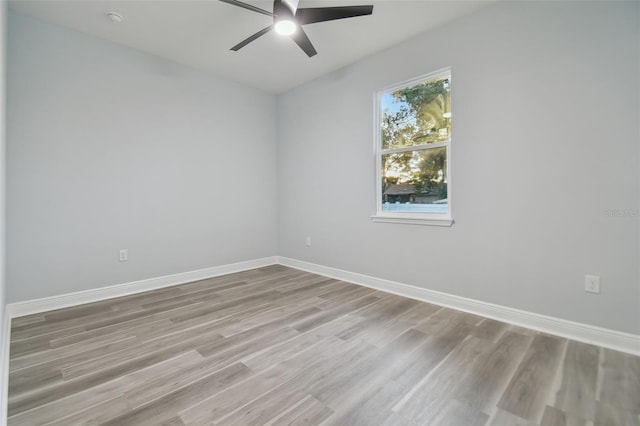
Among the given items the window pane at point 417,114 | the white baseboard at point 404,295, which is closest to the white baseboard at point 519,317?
the white baseboard at point 404,295

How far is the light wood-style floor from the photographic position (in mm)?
1423

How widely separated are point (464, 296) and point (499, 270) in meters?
0.41

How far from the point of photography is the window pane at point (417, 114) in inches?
114

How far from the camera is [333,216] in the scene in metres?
3.95

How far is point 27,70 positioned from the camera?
2.65 metres

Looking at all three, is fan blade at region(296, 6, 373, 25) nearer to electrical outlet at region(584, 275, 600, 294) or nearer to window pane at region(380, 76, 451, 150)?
window pane at region(380, 76, 451, 150)

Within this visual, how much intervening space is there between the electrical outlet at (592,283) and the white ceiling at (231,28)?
95.0 inches

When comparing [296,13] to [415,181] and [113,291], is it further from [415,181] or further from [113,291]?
[113,291]

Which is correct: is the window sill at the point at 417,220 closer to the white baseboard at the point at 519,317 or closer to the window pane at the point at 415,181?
the window pane at the point at 415,181

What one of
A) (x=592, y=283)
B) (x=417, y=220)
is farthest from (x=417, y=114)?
(x=592, y=283)

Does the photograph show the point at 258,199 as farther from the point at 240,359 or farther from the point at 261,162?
the point at 240,359

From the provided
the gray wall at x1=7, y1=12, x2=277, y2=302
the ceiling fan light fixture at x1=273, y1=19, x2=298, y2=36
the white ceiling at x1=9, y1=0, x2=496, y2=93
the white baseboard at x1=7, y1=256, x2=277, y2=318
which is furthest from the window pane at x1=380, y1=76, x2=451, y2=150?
the white baseboard at x1=7, y1=256, x2=277, y2=318

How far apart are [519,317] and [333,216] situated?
2.31 m

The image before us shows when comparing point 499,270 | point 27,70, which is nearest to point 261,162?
point 27,70
